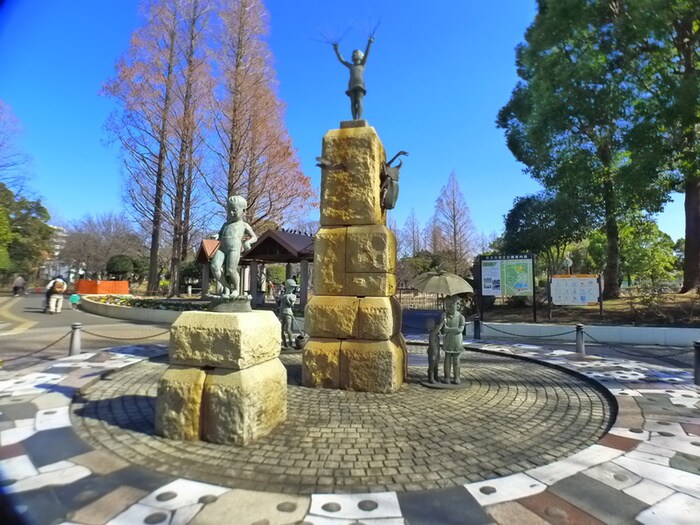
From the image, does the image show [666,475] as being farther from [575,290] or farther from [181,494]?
[575,290]

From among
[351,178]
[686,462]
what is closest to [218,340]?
[351,178]

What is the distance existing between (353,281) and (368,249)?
567 mm

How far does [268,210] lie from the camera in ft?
71.7

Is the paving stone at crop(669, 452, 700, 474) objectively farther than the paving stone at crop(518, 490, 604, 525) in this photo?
Yes

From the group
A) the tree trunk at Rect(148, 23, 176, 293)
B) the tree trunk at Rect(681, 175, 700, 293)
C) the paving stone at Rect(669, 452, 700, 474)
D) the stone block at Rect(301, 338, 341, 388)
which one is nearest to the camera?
the paving stone at Rect(669, 452, 700, 474)

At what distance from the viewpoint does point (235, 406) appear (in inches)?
151

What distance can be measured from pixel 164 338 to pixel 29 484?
31.0ft

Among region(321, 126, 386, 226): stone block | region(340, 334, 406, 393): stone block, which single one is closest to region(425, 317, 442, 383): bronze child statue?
region(340, 334, 406, 393): stone block

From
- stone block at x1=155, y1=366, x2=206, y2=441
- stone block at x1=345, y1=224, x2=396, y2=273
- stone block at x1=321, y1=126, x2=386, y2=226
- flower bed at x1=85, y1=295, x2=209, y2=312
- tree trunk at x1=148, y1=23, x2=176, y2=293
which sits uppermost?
tree trunk at x1=148, y1=23, x2=176, y2=293

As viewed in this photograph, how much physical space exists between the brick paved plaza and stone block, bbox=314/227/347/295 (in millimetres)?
1606

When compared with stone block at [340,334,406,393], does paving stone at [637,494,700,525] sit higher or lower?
lower

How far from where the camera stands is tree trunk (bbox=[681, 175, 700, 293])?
623 inches

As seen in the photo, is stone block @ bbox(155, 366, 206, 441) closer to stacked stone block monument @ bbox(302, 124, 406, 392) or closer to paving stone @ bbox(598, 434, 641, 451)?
stacked stone block monument @ bbox(302, 124, 406, 392)

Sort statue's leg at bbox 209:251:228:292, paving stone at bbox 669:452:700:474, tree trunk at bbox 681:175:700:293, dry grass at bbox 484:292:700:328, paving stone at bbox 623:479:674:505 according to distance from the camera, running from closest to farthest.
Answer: paving stone at bbox 623:479:674:505 → paving stone at bbox 669:452:700:474 → statue's leg at bbox 209:251:228:292 → dry grass at bbox 484:292:700:328 → tree trunk at bbox 681:175:700:293
